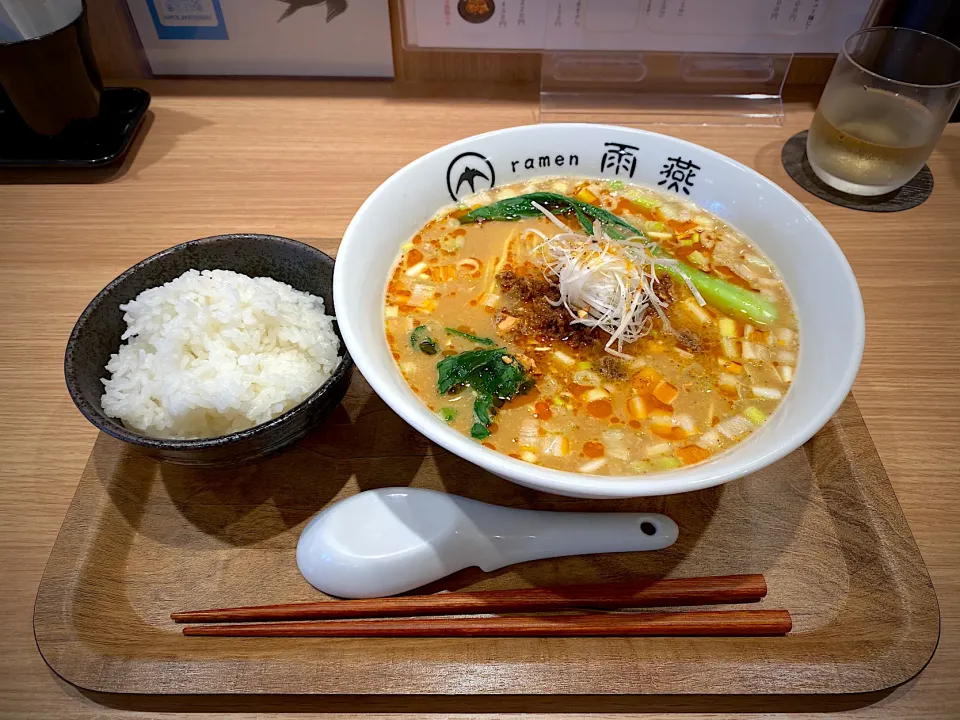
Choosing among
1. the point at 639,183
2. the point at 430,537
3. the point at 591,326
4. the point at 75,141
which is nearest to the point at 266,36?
the point at 75,141

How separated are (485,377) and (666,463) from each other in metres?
0.34

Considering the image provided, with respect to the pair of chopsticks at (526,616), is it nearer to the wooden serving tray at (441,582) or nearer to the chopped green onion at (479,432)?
the wooden serving tray at (441,582)

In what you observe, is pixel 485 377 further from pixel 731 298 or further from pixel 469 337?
pixel 731 298

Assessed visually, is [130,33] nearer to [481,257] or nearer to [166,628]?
[481,257]

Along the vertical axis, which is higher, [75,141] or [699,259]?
[699,259]

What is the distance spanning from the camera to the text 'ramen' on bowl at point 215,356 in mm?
1135

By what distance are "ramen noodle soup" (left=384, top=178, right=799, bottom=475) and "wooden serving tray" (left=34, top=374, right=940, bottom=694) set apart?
0.16 m

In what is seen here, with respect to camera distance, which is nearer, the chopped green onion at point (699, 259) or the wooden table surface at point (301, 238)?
the wooden table surface at point (301, 238)

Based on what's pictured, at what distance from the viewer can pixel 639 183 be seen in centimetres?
151

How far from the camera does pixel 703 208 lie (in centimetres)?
146

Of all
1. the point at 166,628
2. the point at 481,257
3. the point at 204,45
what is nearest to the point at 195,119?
the point at 204,45

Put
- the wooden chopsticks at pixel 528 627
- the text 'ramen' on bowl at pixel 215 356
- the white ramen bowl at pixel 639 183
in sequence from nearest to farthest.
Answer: the white ramen bowl at pixel 639 183, the wooden chopsticks at pixel 528 627, the text 'ramen' on bowl at pixel 215 356

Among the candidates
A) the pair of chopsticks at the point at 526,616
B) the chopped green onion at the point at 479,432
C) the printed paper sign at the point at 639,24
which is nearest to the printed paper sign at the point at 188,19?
the printed paper sign at the point at 639,24

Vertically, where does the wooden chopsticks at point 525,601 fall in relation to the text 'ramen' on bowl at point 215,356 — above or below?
below
